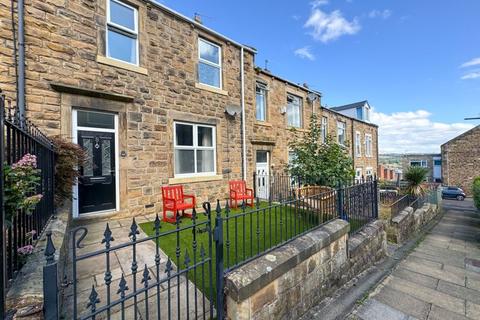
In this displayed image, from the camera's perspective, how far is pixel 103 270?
311 centimetres

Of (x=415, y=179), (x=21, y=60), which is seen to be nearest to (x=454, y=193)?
(x=415, y=179)

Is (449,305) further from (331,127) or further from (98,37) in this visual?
(331,127)

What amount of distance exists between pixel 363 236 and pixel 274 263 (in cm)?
287

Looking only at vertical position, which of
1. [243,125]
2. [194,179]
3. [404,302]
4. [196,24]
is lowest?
[404,302]

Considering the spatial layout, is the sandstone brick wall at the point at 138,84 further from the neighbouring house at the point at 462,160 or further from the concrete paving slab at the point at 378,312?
the neighbouring house at the point at 462,160

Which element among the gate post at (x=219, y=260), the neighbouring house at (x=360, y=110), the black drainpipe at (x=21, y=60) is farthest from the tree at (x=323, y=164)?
the neighbouring house at (x=360, y=110)

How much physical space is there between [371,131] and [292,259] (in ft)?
76.4

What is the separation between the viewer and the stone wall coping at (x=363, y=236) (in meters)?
4.19

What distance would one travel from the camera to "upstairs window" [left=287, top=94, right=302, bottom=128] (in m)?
12.7

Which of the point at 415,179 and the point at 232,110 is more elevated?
the point at 232,110

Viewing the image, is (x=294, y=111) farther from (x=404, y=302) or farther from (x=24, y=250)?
(x=24, y=250)

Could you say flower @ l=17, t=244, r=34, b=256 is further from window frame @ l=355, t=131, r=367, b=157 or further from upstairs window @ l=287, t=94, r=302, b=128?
window frame @ l=355, t=131, r=367, b=157

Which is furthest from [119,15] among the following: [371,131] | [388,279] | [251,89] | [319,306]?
[371,131]

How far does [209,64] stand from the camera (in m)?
8.48
